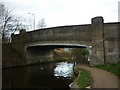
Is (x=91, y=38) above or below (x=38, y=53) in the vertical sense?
above

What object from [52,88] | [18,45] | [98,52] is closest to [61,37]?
[98,52]

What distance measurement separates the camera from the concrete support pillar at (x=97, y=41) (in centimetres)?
2336

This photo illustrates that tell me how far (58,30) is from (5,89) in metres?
16.0

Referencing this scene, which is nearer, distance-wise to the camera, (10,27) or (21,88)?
(21,88)

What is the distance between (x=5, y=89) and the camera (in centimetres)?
1349

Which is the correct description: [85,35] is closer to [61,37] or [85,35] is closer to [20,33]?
[61,37]

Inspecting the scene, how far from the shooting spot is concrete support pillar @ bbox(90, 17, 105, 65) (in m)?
23.4

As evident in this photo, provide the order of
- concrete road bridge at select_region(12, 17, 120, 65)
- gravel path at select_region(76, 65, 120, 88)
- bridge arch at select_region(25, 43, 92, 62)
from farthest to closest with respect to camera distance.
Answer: bridge arch at select_region(25, 43, 92, 62) < concrete road bridge at select_region(12, 17, 120, 65) < gravel path at select_region(76, 65, 120, 88)

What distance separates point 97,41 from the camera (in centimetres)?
2369

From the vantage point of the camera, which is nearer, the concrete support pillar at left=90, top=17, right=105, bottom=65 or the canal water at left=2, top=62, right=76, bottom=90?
the canal water at left=2, top=62, right=76, bottom=90

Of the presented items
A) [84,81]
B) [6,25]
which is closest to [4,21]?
[6,25]

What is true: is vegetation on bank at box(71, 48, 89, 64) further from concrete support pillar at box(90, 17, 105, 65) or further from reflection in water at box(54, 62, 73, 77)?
concrete support pillar at box(90, 17, 105, 65)

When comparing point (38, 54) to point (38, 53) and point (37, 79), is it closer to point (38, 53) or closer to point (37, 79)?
point (38, 53)

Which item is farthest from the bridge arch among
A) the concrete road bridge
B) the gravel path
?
the gravel path
